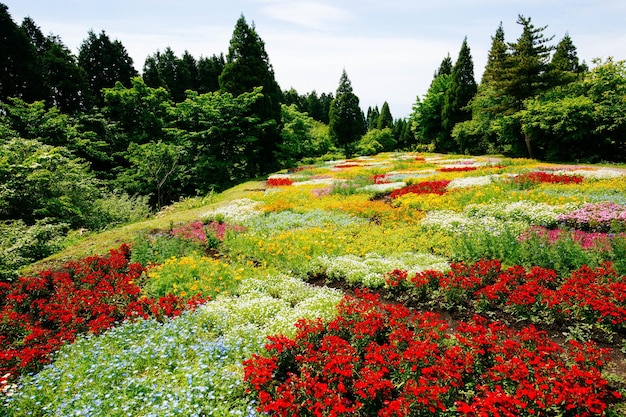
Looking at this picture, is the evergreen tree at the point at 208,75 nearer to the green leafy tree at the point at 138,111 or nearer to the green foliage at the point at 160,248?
the green leafy tree at the point at 138,111

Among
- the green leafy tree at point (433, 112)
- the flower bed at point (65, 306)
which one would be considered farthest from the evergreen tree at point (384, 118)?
the flower bed at point (65, 306)

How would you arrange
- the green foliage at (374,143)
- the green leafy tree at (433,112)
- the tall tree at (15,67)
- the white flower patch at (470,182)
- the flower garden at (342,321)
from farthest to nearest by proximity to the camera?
the green foliage at (374,143), the green leafy tree at (433,112), the tall tree at (15,67), the white flower patch at (470,182), the flower garden at (342,321)

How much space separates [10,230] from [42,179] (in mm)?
3380

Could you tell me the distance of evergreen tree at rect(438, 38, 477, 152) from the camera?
46125 mm

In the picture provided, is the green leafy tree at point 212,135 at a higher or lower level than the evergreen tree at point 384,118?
lower

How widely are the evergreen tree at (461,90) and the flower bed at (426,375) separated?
4682 cm

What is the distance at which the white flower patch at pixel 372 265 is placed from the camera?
7684 millimetres

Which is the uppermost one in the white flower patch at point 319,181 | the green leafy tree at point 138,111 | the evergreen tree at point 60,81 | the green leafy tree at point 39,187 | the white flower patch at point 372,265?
the evergreen tree at point 60,81

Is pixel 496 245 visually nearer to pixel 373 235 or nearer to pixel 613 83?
pixel 373 235

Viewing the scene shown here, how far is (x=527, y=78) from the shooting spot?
30.0m

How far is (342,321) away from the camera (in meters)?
5.43

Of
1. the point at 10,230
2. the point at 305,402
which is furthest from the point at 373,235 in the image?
the point at 10,230

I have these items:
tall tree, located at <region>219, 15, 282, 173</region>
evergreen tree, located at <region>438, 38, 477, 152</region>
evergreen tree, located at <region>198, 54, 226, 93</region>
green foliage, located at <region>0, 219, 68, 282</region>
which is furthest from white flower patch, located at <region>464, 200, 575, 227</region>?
evergreen tree, located at <region>198, 54, 226, 93</region>

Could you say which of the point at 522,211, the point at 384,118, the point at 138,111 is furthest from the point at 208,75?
the point at 522,211
